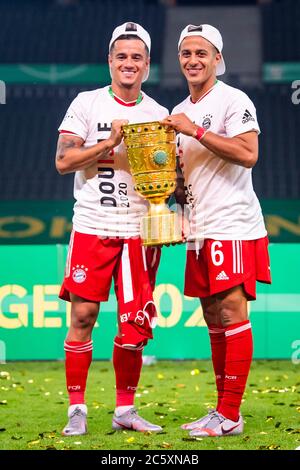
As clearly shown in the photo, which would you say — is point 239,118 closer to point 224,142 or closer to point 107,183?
point 224,142

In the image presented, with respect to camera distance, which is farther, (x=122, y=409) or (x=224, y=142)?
(x=122, y=409)

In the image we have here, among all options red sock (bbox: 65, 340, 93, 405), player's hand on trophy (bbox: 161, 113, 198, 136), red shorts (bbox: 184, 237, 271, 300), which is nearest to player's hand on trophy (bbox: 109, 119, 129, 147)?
player's hand on trophy (bbox: 161, 113, 198, 136)

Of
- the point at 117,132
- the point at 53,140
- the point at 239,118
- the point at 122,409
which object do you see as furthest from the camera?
the point at 53,140

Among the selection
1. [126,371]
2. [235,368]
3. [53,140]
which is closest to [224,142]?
[235,368]

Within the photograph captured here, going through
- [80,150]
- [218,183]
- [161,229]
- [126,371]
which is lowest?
[126,371]

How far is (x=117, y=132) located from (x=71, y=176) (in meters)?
9.01

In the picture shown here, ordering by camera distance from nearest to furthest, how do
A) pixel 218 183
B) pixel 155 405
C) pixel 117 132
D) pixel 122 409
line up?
1. pixel 117 132
2. pixel 218 183
3. pixel 122 409
4. pixel 155 405

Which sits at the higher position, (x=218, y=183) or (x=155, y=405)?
(x=218, y=183)

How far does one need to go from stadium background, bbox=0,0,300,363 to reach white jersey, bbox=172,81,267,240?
2995 mm

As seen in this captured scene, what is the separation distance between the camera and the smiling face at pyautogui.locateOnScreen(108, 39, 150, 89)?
4844 millimetres

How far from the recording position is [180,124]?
4660 millimetres

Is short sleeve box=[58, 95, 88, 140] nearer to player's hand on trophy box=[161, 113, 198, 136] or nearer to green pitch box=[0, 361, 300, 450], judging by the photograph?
player's hand on trophy box=[161, 113, 198, 136]

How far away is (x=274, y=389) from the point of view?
664cm

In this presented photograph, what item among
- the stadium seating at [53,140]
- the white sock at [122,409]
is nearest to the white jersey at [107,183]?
the white sock at [122,409]
